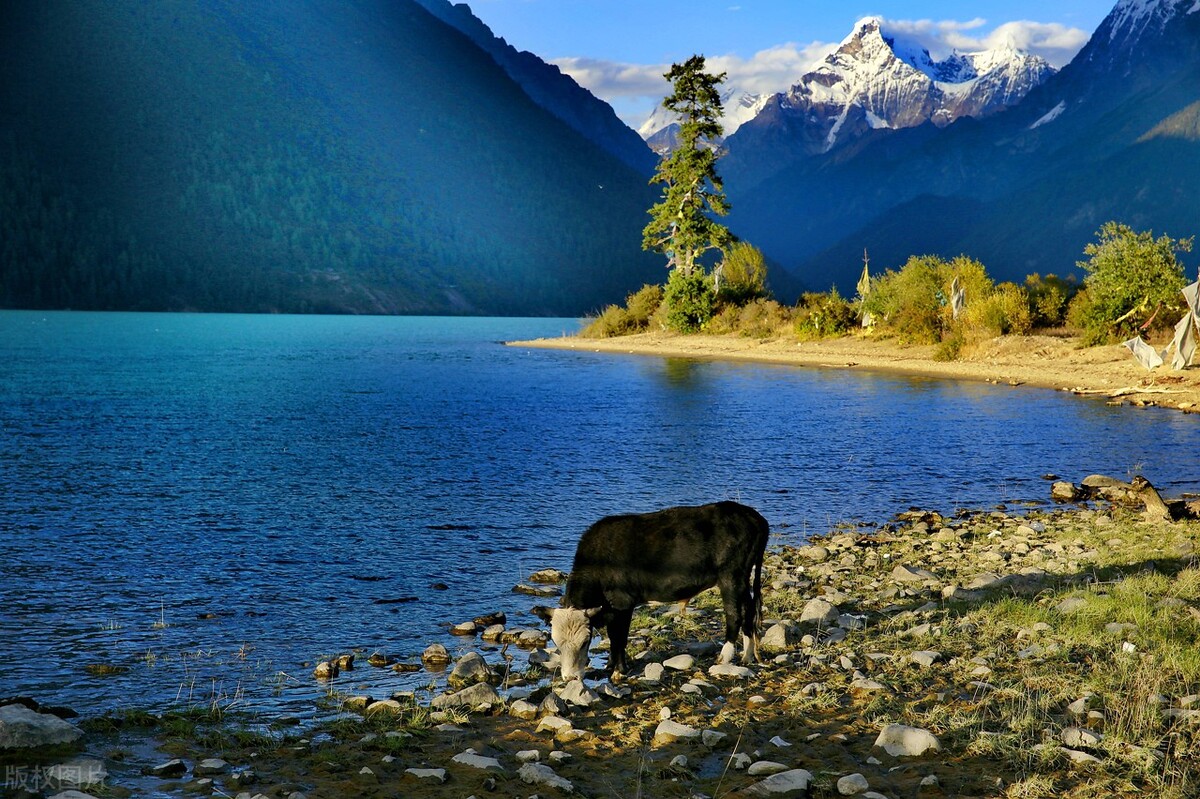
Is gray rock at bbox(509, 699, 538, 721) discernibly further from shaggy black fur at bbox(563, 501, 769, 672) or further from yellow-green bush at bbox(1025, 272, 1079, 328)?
yellow-green bush at bbox(1025, 272, 1079, 328)

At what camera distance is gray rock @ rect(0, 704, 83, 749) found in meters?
8.15

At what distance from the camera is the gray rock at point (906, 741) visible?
7.84m

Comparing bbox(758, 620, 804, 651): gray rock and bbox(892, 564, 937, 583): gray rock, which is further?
bbox(892, 564, 937, 583): gray rock

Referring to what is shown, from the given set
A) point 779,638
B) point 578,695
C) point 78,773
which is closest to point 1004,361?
point 779,638

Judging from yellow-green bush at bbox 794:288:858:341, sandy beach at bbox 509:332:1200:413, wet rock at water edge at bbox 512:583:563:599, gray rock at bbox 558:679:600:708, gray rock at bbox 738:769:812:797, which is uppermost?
yellow-green bush at bbox 794:288:858:341

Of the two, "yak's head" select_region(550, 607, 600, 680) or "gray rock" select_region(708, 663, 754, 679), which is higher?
"yak's head" select_region(550, 607, 600, 680)

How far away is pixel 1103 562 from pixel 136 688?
12.7 meters

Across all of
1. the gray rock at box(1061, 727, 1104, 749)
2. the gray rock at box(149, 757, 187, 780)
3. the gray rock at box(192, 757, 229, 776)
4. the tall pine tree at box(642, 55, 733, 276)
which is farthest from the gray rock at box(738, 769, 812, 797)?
the tall pine tree at box(642, 55, 733, 276)

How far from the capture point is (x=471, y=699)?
9.31 meters

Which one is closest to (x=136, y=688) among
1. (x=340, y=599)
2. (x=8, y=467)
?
(x=340, y=599)

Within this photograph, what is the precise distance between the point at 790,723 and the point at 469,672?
3.45m

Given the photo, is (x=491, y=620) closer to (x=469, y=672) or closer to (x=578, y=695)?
(x=469, y=672)

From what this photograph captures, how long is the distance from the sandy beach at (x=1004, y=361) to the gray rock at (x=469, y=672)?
108 ft

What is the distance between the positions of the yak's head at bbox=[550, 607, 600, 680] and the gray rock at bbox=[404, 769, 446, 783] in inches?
93.5
